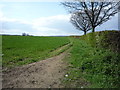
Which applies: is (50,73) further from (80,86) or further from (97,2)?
(97,2)

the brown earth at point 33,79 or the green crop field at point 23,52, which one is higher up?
the green crop field at point 23,52

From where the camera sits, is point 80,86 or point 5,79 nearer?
point 80,86

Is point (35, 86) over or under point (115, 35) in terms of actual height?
under

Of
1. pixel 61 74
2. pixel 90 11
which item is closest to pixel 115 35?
pixel 61 74

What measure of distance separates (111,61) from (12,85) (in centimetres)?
491

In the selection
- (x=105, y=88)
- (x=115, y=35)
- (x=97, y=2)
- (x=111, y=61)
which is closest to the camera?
(x=105, y=88)

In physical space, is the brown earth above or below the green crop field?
below

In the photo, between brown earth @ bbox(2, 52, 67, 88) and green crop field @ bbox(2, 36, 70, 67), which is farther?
green crop field @ bbox(2, 36, 70, 67)

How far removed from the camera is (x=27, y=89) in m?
3.91

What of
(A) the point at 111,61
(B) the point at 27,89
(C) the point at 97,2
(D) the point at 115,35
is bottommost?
(B) the point at 27,89

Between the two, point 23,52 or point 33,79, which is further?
point 23,52

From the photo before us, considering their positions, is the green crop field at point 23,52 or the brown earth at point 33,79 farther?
the green crop field at point 23,52

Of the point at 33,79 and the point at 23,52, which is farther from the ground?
the point at 23,52

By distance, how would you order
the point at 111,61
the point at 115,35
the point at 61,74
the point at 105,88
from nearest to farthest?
1. the point at 105,88
2. the point at 61,74
3. the point at 111,61
4. the point at 115,35
